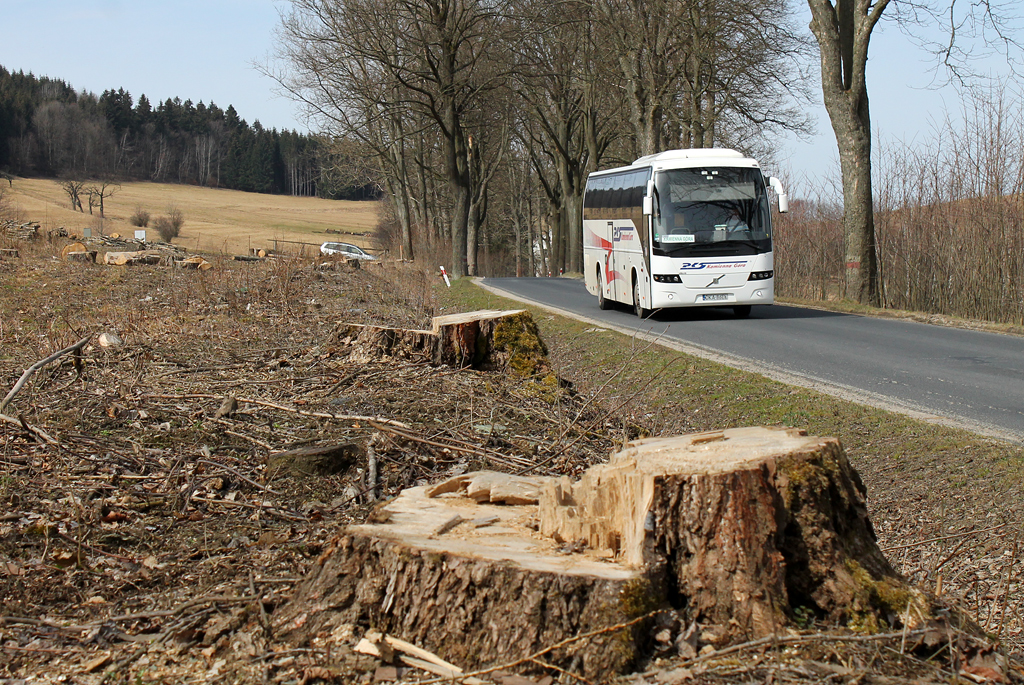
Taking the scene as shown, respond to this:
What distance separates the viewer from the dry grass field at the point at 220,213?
63.0 m

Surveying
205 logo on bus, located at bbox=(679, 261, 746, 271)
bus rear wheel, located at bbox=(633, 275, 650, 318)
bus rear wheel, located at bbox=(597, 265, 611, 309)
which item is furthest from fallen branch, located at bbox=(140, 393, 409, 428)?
bus rear wheel, located at bbox=(597, 265, 611, 309)

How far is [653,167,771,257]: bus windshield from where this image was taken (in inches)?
695

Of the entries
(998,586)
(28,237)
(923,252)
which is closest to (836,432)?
(998,586)

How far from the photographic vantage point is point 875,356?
12531 millimetres

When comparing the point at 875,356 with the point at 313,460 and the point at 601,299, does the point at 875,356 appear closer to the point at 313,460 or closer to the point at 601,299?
the point at 313,460

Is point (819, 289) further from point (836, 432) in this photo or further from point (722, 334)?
point (836, 432)

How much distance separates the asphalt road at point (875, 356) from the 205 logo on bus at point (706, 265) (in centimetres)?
107

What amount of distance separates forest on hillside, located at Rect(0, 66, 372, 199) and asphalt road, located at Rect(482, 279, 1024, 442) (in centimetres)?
8417

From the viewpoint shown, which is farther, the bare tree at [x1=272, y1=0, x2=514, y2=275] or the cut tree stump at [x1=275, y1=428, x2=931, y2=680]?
the bare tree at [x1=272, y1=0, x2=514, y2=275]

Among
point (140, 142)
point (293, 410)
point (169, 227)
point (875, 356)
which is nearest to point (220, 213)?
point (169, 227)

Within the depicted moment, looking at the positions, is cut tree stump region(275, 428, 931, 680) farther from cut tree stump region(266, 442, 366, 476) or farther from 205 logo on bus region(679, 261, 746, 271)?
205 logo on bus region(679, 261, 746, 271)

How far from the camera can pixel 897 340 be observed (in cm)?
1408

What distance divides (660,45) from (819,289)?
9.99 meters

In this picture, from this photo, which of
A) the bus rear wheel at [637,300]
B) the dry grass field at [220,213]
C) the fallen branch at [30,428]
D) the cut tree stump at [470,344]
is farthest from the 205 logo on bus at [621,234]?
the dry grass field at [220,213]
